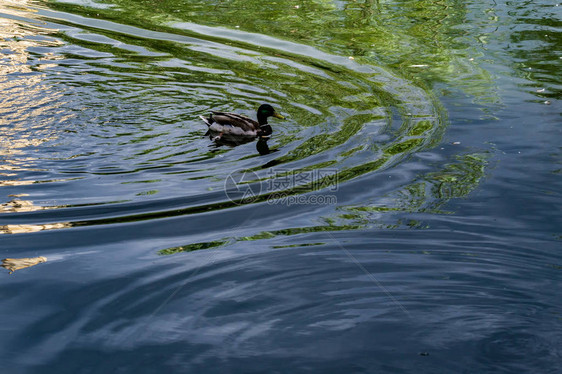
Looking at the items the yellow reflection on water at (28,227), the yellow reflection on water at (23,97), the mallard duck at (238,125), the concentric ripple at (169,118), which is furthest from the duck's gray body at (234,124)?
the yellow reflection on water at (28,227)

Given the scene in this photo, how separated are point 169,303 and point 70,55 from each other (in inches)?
361

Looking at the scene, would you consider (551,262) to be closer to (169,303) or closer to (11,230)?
(169,303)

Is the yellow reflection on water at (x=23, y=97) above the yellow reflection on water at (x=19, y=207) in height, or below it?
above

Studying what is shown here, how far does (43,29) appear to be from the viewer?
15.3 metres

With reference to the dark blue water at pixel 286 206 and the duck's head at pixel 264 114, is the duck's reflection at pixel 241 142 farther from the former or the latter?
the duck's head at pixel 264 114

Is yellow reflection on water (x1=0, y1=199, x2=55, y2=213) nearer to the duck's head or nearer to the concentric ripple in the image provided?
the concentric ripple

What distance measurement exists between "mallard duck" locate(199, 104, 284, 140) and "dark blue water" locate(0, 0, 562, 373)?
0.19 meters

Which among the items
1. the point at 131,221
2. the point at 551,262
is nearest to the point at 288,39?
the point at 131,221

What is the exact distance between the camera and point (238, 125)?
10016 mm

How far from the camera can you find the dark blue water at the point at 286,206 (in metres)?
5.04

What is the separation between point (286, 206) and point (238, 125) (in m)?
2.86

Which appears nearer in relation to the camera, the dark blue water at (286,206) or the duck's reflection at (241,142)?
the dark blue water at (286,206)

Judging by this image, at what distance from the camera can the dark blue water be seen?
504cm

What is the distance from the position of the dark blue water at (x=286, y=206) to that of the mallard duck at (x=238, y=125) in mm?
193
